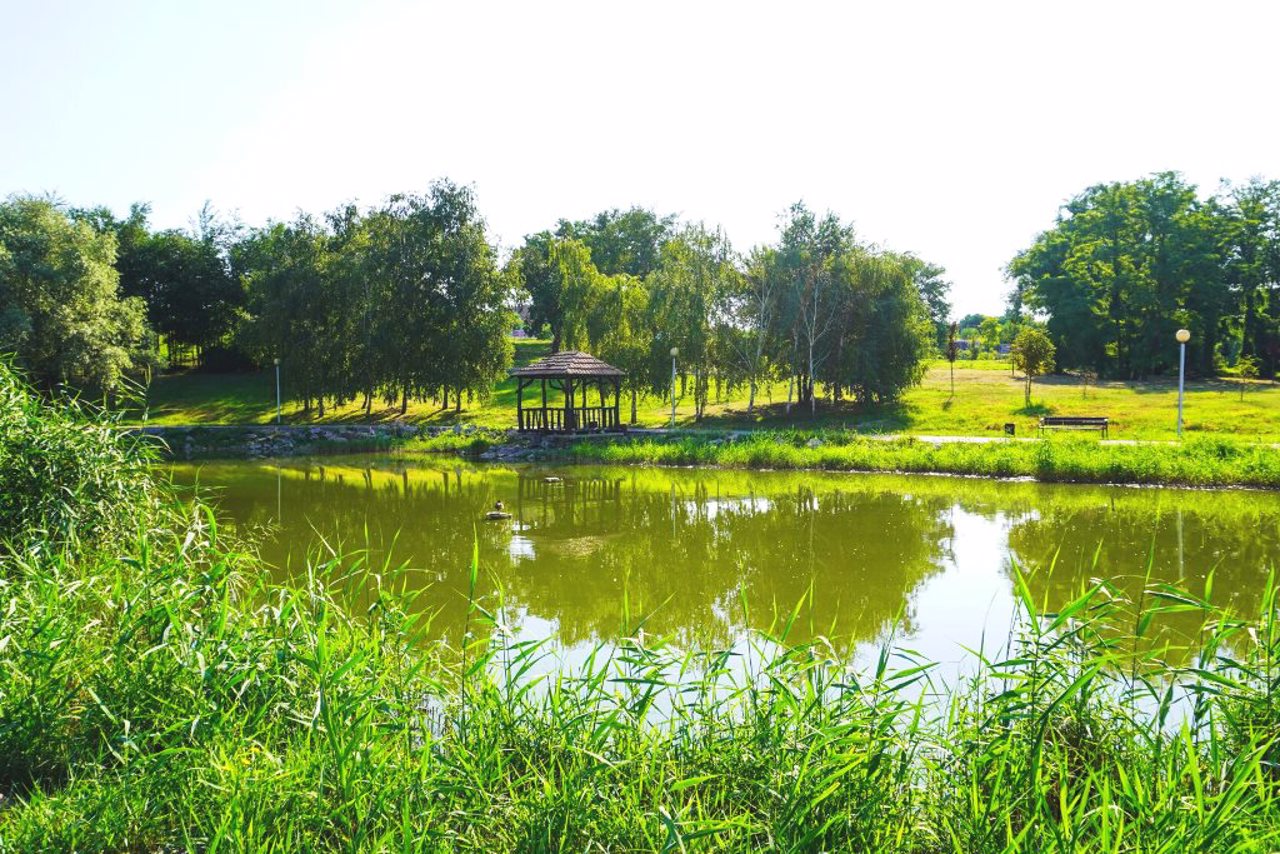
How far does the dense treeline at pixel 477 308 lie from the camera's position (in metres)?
27.4

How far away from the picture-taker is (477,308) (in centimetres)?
3017

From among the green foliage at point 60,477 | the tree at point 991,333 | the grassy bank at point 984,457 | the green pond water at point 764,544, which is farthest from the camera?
the tree at point 991,333

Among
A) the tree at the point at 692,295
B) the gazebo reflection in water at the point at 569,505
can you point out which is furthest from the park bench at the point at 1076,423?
the gazebo reflection in water at the point at 569,505

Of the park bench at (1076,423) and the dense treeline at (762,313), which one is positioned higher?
the dense treeline at (762,313)

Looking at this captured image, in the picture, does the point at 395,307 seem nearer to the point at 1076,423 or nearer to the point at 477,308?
the point at 477,308

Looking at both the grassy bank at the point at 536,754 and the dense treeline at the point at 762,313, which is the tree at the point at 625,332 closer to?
the dense treeline at the point at 762,313

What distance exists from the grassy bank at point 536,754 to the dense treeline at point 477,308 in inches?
921

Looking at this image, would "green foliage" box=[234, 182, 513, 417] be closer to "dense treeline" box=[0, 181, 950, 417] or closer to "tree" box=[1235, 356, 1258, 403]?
"dense treeline" box=[0, 181, 950, 417]

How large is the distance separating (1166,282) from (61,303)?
4124 centimetres

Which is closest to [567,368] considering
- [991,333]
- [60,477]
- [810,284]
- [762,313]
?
[762,313]

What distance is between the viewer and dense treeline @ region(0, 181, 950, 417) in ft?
89.8

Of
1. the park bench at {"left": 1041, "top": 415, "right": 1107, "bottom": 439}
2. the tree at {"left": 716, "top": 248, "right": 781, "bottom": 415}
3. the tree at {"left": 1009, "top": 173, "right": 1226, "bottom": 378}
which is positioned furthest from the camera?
the tree at {"left": 1009, "top": 173, "right": 1226, "bottom": 378}

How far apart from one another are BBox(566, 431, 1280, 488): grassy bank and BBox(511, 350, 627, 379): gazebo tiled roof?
2.17m

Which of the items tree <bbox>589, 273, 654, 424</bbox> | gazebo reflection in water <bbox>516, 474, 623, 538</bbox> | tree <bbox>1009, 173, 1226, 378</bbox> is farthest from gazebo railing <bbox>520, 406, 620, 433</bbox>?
tree <bbox>1009, 173, 1226, 378</bbox>
